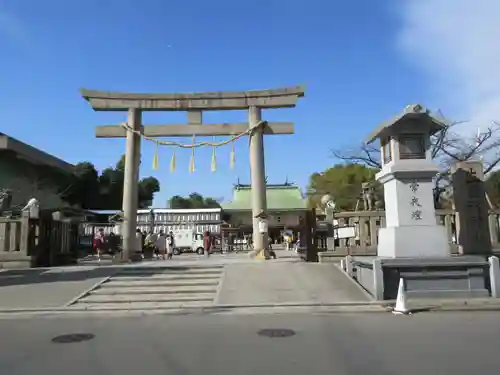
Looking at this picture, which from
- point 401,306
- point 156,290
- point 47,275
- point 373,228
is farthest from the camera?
point 373,228

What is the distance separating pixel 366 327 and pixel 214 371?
3.78m

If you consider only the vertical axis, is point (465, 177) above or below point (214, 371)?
above

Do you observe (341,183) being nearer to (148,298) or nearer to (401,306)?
(148,298)

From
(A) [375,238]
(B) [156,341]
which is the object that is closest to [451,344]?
(B) [156,341]

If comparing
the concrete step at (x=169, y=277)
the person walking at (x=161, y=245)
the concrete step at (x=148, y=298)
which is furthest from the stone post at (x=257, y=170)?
the person walking at (x=161, y=245)

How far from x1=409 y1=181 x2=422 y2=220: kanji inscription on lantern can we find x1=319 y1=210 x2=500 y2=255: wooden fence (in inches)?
171

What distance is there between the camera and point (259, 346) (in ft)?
22.7

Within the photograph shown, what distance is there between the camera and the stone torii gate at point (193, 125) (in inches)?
798

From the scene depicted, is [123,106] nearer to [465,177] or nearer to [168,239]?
[168,239]

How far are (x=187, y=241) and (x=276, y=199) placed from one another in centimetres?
1445

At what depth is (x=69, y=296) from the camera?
40.1 feet

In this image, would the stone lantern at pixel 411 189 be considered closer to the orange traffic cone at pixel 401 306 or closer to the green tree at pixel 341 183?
the orange traffic cone at pixel 401 306

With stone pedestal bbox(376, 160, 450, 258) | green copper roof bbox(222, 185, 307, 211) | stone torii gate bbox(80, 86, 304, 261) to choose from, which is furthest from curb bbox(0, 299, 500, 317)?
green copper roof bbox(222, 185, 307, 211)

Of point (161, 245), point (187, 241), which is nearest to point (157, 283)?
point (161, 245)
